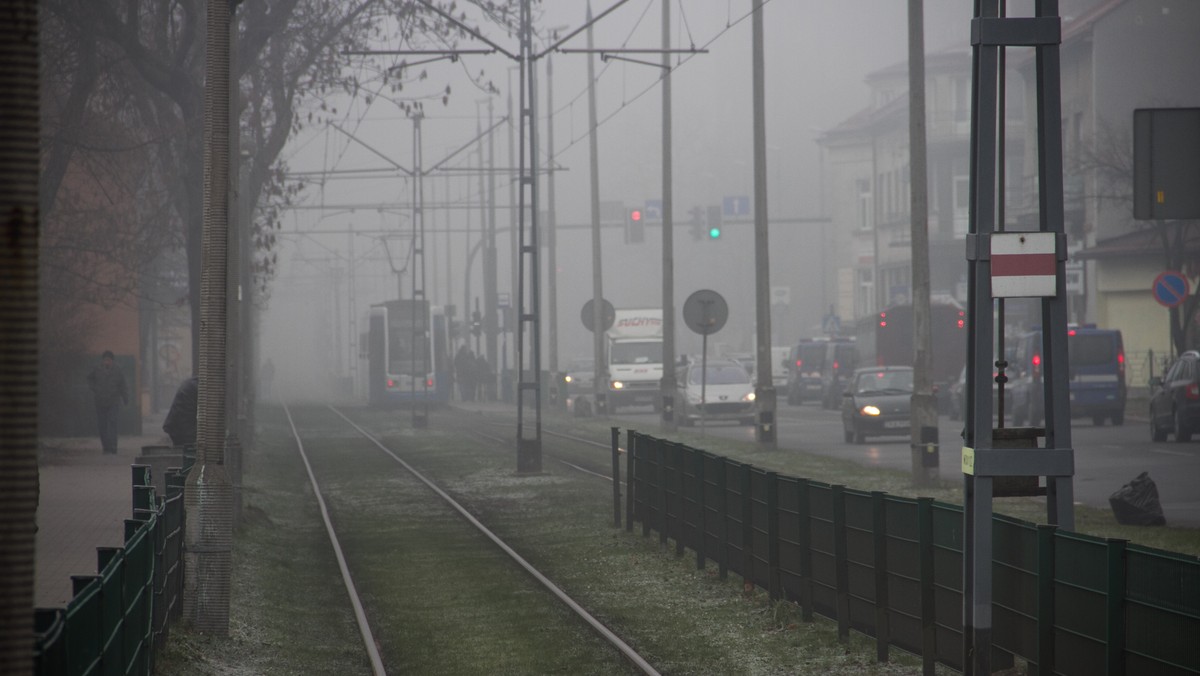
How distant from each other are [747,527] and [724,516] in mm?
844

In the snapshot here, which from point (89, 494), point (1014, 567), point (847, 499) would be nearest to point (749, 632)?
point (847, 499)

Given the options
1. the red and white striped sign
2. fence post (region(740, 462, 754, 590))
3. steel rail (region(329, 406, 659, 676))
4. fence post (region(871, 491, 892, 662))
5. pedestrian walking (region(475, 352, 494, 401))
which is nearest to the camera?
the red and white striped sign

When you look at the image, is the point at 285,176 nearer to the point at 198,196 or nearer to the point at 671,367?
the point at 198,196

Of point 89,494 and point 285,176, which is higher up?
point 285,176

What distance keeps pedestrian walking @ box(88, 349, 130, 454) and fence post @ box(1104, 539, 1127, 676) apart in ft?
85.6

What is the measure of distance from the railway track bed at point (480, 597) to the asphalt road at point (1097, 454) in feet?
19.3

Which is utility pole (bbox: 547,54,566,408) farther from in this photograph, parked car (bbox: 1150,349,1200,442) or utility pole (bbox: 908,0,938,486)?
utility pole (bbox: 908,0,938,486)

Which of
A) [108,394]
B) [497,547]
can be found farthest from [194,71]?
[497,547]

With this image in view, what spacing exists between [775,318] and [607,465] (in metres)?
78.4

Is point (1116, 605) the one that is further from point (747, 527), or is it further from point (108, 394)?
point (108, 394)

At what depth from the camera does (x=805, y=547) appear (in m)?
11.4

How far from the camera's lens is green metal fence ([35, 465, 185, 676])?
5695mm

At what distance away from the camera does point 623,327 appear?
184 ft

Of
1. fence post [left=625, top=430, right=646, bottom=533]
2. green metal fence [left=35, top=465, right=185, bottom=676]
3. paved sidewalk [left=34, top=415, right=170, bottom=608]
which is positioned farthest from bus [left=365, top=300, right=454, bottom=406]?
green metal fence [left=35, top=465, right=185, bottom=676]
